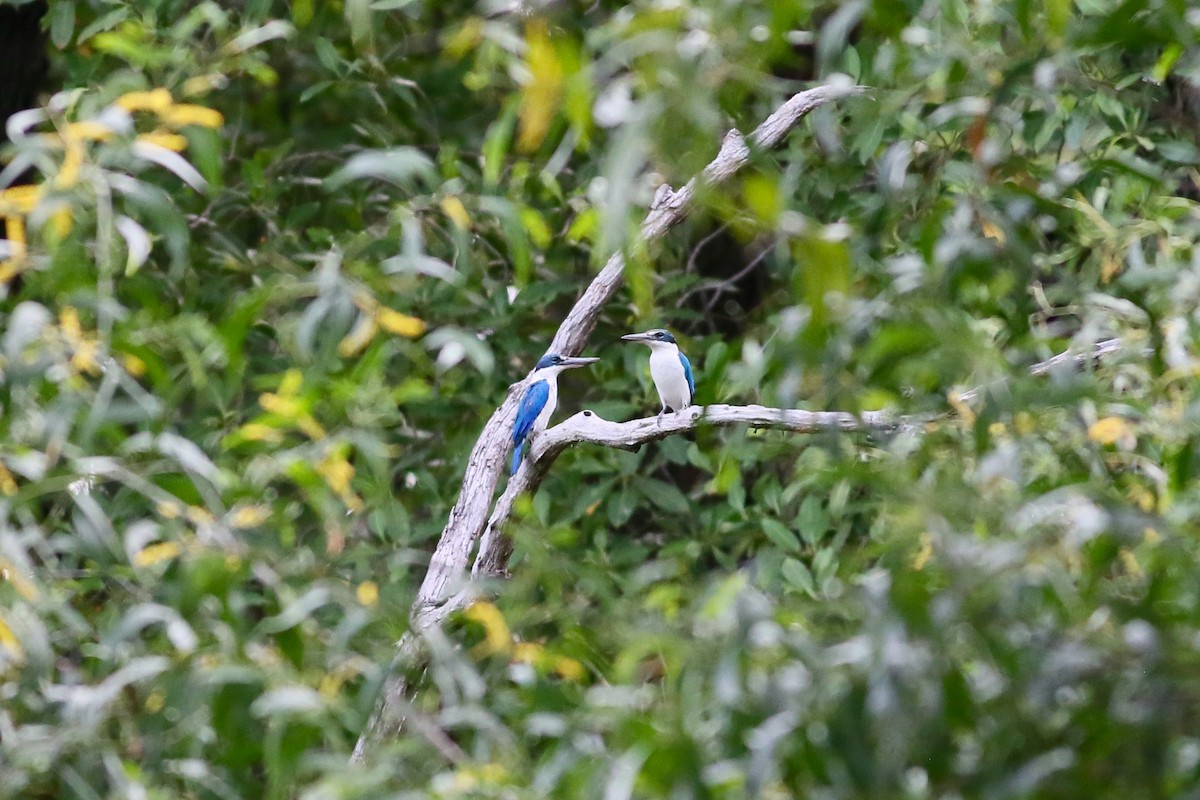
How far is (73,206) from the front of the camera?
81.6 inches

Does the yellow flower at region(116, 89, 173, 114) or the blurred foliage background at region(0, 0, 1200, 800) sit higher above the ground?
the yellow flower at region(116, 89, 173, 114)


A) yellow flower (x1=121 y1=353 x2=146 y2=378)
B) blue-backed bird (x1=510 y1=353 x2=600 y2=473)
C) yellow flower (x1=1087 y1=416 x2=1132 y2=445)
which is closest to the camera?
yellow flower (x1=121 y1=353 x2=146 y2=378)

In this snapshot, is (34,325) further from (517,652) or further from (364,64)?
(364,64)

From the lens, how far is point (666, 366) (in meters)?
5.38

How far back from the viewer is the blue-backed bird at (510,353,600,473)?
4.59 m

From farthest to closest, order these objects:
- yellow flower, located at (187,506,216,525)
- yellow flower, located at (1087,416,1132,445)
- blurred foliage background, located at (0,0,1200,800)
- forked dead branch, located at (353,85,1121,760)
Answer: forked dead branch, located at (353,85,1121,760) < yellow flower, located at (1087,416,1132,445) < yellow flower, located at (187,506,216,525) < blurred foliage background, located at (0,0,1200,800)

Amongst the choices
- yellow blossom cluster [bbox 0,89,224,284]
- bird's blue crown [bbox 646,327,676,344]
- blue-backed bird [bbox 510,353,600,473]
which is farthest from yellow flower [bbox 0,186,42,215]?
bird's blue crown [bbox 646,327,676,344]

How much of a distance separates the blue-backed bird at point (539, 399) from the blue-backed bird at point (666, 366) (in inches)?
10.6

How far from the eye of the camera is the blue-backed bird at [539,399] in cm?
459

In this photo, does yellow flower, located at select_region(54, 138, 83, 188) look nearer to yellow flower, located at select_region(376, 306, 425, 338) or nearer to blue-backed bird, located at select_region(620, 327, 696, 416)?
yellow flower, located at select_region(376, 306, 425, 338)

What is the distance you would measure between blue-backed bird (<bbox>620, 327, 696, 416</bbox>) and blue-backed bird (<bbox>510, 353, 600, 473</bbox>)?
269 millimetres

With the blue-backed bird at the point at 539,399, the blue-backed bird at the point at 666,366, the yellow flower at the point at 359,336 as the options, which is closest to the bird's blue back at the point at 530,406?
the blue-backed bird at the point at 539,399

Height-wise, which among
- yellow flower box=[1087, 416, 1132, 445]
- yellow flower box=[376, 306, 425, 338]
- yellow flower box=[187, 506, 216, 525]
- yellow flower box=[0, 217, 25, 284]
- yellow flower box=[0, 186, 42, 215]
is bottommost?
yellow flower box=[1087, 416, 1132, 445]

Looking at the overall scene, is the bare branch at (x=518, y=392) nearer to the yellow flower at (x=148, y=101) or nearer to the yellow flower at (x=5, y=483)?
the yellow flower at (x=5, y=483)
